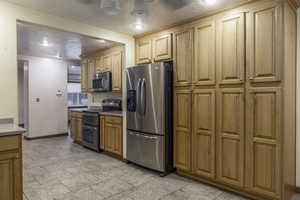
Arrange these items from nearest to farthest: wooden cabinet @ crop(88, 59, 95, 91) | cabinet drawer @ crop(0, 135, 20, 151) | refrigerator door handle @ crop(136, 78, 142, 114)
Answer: cabinet drawer @ crop(0, 135, 20, 151), refrigerator door handle @ crop(136, 78, 142, 114), wooden cabinet @ crop(88, 59, 95, 91)

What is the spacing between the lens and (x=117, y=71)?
14.5ft

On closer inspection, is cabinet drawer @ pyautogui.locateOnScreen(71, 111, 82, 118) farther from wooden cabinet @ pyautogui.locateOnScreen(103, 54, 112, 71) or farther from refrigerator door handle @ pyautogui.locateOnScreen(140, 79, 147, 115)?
refrigerator door handle @ pyautogui.locateOnScreen(140, 79, 147, 115)

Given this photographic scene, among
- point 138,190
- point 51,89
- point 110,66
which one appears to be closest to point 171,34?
point 110,66

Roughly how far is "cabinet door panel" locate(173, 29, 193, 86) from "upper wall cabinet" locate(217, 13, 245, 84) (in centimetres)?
46

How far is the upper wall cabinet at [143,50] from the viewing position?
3.59 m

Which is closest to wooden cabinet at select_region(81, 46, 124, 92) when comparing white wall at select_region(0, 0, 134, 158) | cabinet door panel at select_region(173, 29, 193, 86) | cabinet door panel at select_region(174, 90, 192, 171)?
cabinet door panel at select_region(173, 29, 193, 86)

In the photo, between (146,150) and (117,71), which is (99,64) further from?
(146,150)

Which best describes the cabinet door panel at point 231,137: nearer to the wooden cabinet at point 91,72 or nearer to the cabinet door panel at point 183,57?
the cabinet door panel at point 183,57

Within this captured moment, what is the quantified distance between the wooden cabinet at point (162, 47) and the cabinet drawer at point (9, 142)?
235 centimetres

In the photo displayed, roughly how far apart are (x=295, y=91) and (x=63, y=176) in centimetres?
365

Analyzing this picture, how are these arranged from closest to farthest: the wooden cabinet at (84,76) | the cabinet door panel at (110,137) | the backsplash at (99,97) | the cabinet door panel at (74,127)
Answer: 1. the cabinet door panel at (110,137)
2. the backsplash at (99,97)
3. the cabinet door panel at (74,127)
4. the wooden cabinet at (84,76)

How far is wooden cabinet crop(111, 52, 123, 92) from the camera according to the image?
14.2ft

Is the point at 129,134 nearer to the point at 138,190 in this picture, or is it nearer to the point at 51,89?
the point at 138,190

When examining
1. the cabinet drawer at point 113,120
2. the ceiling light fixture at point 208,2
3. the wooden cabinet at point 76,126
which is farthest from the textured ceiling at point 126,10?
the wooden cabinet at point 76,126
